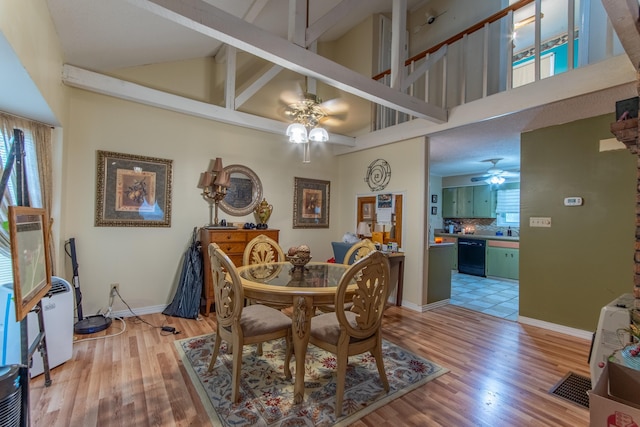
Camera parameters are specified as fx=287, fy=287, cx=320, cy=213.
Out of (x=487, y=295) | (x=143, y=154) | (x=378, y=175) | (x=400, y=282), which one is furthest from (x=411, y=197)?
(x=143, y=154)

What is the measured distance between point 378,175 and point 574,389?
10.9 feet

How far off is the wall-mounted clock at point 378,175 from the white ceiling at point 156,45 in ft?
2.61

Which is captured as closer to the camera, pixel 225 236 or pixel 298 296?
pixel 298 296

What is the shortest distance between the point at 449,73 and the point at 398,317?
3.73 meters

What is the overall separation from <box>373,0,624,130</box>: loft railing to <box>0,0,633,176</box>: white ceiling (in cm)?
41

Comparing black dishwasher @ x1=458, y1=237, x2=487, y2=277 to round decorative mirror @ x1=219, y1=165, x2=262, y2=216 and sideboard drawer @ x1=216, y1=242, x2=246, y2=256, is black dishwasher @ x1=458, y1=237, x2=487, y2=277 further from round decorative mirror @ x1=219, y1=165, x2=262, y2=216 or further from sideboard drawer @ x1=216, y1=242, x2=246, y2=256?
sideboard drawer @ x1=216, y1=242, x2=246, y2=256

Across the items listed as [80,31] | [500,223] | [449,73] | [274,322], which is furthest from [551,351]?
[80,31]

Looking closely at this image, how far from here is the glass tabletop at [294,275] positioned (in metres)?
2.18

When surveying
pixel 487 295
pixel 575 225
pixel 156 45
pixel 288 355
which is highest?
pixel 156 45

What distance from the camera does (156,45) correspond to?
3.00 metres

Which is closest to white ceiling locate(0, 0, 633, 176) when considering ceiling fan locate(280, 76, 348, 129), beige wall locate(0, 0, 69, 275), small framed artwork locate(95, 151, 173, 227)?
beige wall locate(0, 0, 69, 275)

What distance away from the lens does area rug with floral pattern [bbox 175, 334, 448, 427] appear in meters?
1.77

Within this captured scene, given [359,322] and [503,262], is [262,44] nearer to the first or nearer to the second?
[359,322]

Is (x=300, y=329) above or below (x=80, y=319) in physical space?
above
